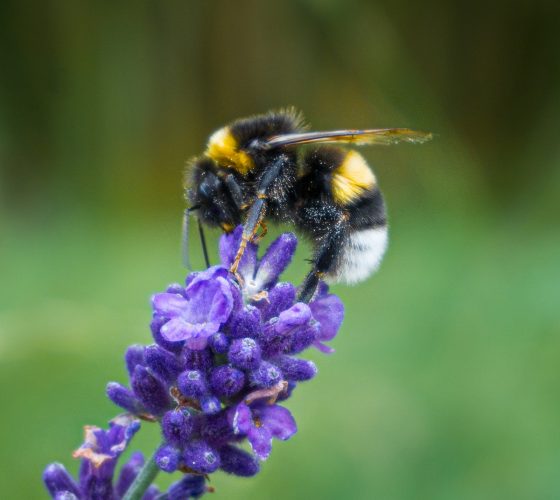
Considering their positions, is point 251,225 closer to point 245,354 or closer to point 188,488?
point 245,354

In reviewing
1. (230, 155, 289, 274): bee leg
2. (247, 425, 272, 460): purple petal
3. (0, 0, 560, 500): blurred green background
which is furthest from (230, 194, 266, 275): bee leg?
(0, 0, 560, 500): blurred green background

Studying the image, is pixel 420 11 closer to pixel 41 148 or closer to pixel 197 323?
pixel 41 148

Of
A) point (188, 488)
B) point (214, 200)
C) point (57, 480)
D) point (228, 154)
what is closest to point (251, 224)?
point (214, 200)

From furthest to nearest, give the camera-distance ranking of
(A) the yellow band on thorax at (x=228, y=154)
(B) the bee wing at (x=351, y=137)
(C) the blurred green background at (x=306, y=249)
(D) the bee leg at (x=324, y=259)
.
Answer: (C) the blurred green background at (x=306, y=249) < (A) the yellow band on thorax at (x=228, y=154) < (B) the bee wing at (x=351, y=137) < (D) the bee leg at (x=324, y=259)

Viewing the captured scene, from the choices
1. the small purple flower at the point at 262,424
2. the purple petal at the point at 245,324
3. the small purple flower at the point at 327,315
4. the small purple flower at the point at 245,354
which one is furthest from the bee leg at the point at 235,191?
the small purple flower at the point at 262,424

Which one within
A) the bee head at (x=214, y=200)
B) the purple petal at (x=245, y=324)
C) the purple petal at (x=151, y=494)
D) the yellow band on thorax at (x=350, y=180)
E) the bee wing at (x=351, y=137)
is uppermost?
the bee wing at (x=351, y=137)

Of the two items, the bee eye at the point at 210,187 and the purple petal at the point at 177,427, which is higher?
the bee eye at the point at 210,187

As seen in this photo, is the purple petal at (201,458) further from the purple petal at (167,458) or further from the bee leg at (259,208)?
the bee leg at (259,208)
